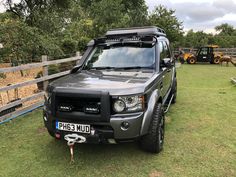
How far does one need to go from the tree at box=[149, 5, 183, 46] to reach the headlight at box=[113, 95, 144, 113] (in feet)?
69.0

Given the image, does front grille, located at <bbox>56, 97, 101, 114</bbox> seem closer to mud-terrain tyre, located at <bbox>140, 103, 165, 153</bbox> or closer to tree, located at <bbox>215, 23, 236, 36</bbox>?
mud-terrain tyre, located at <bbox>140, 103, 165, 153</bbox>

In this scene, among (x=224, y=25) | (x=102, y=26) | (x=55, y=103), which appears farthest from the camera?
(x=224, y=25)

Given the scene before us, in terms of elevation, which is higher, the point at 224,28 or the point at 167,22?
the point at 224,28

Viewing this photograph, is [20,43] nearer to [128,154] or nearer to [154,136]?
[128,154]

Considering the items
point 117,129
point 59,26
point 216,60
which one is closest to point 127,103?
point 117,129

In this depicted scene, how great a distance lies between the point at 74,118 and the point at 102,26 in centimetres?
1833

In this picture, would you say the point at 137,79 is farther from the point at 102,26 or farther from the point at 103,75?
the point at 102,26

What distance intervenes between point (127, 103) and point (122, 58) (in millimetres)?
1436

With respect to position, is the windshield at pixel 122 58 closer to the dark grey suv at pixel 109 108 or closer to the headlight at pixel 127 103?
the dark grey suv at pixel 109 108

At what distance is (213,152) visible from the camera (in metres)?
3.80

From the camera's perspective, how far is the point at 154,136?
11.6 ft

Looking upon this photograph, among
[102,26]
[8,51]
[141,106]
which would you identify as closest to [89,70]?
[141,106]

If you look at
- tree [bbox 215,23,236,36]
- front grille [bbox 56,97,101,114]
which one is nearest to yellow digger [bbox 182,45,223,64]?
front grille [bbox 56,97,101,114]

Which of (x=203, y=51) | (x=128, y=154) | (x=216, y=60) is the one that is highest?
(x=203, y=51)
